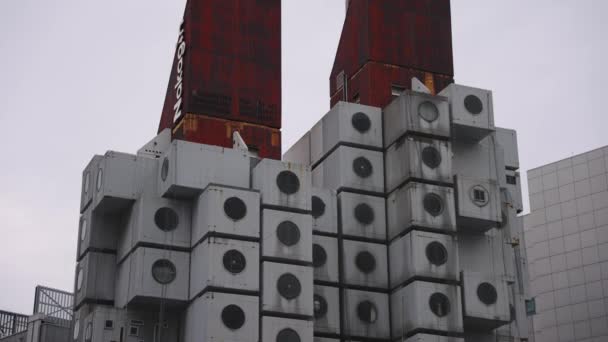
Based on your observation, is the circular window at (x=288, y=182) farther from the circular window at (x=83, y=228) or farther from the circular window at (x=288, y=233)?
the circular window at (x=83, y=228)

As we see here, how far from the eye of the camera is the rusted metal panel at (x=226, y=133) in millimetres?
70438

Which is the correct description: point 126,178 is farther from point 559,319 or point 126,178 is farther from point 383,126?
point 559,319

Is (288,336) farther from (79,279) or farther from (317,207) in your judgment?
(79,279)

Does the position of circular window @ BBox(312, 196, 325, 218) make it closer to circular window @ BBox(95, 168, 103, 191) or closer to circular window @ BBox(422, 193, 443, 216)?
circular window @ BBox(422, 193, 443, 216)

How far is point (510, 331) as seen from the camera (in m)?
70.7

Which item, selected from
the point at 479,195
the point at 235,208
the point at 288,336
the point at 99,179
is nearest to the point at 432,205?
the point at 479,195

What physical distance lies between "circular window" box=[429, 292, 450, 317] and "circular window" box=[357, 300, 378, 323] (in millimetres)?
3948

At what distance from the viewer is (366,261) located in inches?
2739

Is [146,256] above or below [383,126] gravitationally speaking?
below

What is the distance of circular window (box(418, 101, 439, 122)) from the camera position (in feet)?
231

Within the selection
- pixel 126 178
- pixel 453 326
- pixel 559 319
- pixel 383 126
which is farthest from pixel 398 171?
pixel 559 319

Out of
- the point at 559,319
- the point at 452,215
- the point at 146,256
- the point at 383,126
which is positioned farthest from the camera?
the point at 559,319

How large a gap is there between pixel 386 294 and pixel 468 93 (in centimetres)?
1331

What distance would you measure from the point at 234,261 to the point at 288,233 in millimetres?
3751
